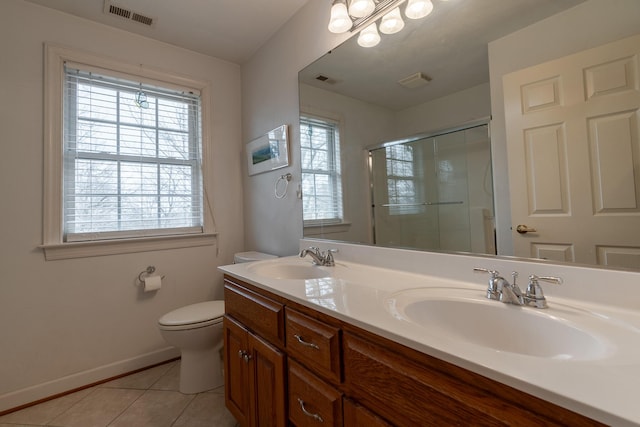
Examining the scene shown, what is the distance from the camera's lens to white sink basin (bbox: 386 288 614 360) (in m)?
0.65

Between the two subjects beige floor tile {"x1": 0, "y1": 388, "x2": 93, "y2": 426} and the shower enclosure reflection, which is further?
beige floor tile {"x1": 0, "y1": 388, "x2": 93, "y2": 426}

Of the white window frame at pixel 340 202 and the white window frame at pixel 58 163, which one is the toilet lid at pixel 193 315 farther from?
the white window frame at pixel 340 202

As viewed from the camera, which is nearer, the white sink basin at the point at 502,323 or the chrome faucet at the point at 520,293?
the white sink basin at the point at 502,323

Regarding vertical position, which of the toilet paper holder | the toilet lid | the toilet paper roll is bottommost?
the toilet lid

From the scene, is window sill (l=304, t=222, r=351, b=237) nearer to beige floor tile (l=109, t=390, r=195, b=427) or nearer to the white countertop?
the white countertop

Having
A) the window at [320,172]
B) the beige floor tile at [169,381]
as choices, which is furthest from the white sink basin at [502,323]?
the beige floor tile at [169,381]

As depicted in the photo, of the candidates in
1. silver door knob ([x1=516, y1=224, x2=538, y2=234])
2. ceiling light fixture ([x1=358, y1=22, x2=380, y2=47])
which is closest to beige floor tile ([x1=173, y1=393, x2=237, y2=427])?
silver door knob ([x1=516, y1=224, x2=538, y2=234])

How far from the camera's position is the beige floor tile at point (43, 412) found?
62.0 inches

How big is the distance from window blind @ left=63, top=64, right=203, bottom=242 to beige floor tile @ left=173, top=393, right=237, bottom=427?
1210 mm

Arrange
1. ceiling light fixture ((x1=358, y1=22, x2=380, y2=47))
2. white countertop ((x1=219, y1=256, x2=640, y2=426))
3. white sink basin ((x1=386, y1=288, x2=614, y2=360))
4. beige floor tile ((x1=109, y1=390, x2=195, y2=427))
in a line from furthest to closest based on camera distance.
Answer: beige floor tile ((x1=109, y1=390, x2=195, y2=427)) → ceiling light fixture ((x1=358, y1=22, x2=380, y2=47)) → white sink basin ((x1=386, y1=288, x2=614, y2=360)) → white countertop ((x1=219, y1=256, x2=640, y2=426))

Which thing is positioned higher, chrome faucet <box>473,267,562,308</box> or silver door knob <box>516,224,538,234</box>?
silver door knob <box>516,224,538,234</box>

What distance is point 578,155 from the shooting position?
2.72 feet

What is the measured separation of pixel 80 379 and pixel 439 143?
2.57 meters

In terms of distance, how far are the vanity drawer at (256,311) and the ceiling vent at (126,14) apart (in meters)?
1.88
